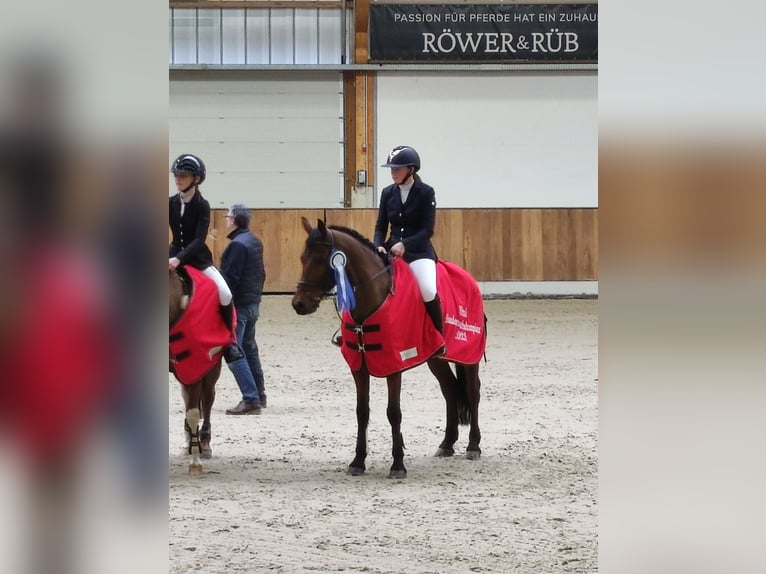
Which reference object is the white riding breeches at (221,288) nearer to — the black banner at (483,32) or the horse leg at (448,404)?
the horse leg at (448,404)

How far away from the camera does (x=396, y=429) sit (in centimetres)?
559

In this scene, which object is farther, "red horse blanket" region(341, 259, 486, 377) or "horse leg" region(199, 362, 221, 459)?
"horse leg" region(199, 362, 221, 459)

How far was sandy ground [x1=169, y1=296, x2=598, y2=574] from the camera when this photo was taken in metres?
3.94

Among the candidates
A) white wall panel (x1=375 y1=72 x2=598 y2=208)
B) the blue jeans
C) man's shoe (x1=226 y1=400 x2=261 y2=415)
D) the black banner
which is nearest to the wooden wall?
white wall panel (x1=375 y1=72 x2=598 y2=208)

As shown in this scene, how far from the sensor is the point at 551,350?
35.8ft

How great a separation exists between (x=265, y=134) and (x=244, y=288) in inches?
416

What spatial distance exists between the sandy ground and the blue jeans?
0.23 meters

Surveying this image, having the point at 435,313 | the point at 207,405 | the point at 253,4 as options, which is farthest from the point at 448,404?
the point at 253,4

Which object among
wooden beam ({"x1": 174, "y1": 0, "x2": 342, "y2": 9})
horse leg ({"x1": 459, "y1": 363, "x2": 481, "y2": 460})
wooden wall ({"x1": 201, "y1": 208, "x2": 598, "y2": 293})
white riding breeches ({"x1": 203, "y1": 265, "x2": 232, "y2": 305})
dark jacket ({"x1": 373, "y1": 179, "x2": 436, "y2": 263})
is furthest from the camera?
wooden beam ({"x1": 174, "y1": 0, "x2": 342, "y2": 9})

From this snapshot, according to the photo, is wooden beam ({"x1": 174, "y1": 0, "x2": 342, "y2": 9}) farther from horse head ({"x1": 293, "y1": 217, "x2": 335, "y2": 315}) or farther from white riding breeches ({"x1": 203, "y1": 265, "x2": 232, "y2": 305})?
horse head ({"x1": 293, "y1": 217, "x2": 335, "y2": 315})
